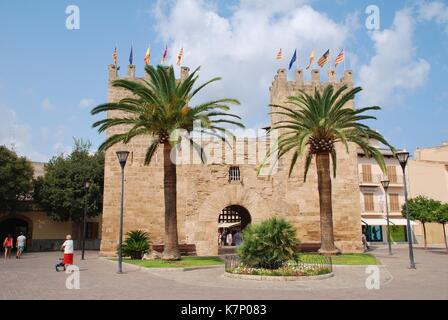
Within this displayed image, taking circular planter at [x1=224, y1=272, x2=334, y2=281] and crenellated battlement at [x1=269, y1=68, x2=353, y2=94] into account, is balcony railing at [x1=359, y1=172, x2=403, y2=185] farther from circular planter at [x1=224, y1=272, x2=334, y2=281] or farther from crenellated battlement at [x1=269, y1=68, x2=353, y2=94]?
circular planter at [x1=224, y1=272, x2=334, y2=281]

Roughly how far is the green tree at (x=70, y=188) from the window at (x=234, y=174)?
12765mm

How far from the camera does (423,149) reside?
141 ft

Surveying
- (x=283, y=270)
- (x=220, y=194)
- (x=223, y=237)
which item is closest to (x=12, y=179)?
(x=220, y=194)

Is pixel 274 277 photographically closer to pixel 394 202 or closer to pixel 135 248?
pixel 135 248

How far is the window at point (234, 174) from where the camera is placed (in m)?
22.9

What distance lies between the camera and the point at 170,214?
16578 millimetres

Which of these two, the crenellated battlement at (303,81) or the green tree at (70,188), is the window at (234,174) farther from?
the green tree at (70,188)

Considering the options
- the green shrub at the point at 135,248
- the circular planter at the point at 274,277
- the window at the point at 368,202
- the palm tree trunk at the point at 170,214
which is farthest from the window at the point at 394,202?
the circular planter at the point at 274,277

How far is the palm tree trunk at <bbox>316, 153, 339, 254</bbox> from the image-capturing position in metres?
18.1

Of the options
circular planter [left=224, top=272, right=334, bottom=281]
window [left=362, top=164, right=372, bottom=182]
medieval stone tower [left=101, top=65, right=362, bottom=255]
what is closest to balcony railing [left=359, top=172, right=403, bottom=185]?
window [left=362, top=164, right=372, bottom=182]

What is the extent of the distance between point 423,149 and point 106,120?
37448 mm

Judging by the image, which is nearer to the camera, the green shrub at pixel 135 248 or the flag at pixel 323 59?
the green shrub at pixel 135 248

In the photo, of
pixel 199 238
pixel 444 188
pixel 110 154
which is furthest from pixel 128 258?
pixel 444 188
